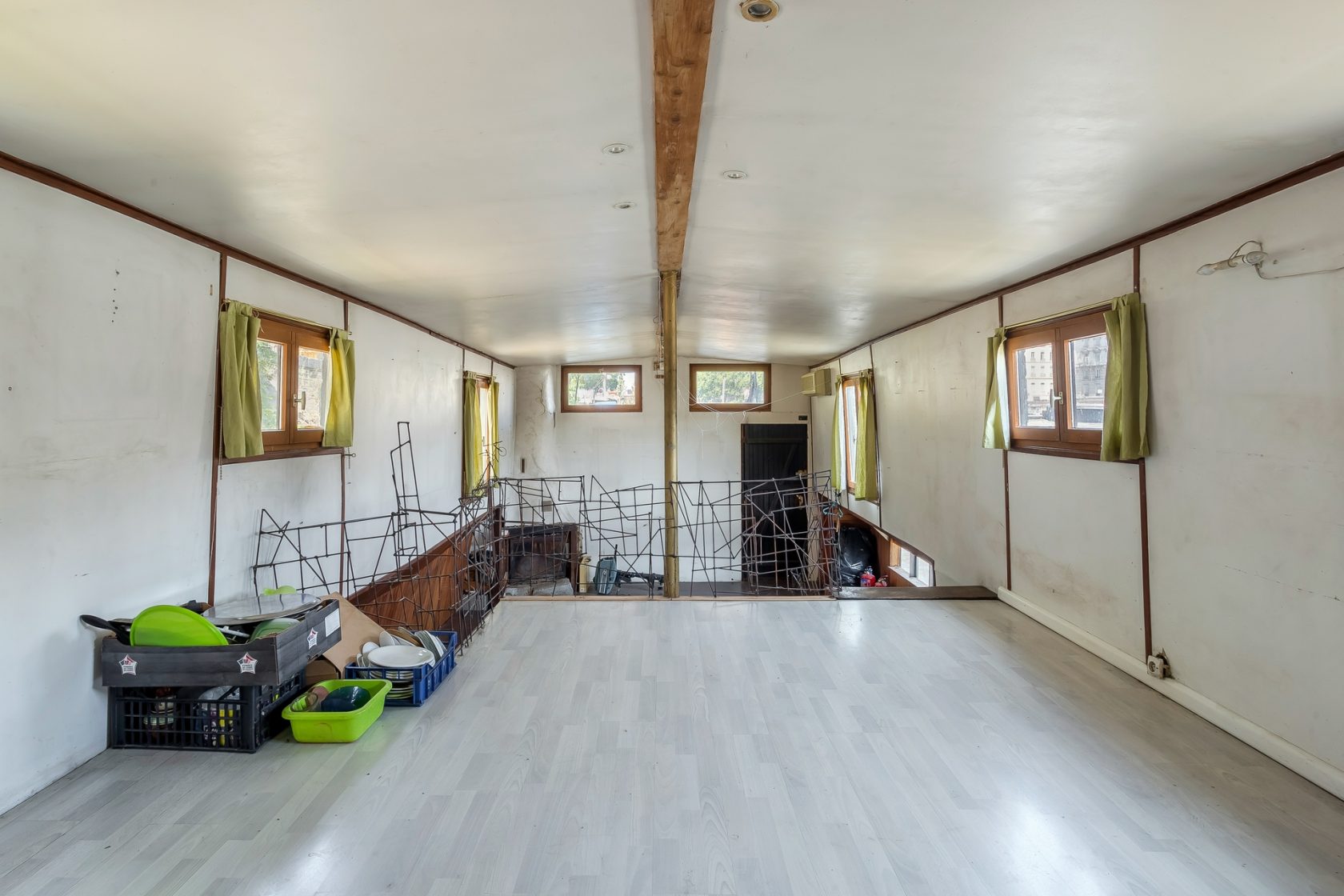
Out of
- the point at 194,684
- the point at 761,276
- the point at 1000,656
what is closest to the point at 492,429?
the point at 761,276

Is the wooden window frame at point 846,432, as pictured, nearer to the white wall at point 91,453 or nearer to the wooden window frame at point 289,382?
the wooden window frame at point 289,382

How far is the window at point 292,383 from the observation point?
3.71 m

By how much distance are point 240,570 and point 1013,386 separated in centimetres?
501

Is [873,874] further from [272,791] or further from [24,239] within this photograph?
[24,239]

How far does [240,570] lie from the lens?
3400 mm

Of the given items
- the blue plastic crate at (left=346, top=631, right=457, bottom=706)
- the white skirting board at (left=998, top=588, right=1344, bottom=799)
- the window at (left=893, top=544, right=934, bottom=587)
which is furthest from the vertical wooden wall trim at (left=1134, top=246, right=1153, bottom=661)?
the blue plastic crate at (left=346, top=631, right=457, bottom=706)

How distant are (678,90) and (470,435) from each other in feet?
19.3

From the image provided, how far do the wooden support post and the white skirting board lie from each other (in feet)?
8.31

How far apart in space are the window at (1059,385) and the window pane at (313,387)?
15.8 ft

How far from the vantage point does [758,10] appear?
1587mm

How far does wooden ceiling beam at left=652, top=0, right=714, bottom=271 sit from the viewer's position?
159 cm

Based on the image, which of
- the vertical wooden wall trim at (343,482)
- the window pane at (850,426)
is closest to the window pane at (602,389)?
the window pane at (850,426)

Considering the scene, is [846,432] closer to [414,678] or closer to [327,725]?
[414,678]

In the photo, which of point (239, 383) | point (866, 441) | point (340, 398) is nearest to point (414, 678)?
point (239, 383)
